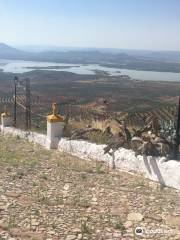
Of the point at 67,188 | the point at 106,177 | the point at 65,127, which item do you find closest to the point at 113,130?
the point at 65,127

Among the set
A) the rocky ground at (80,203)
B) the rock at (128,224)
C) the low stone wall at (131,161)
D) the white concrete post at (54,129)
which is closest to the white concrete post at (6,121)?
the white concrete post at (54,129)

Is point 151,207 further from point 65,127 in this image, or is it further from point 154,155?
point 65,127

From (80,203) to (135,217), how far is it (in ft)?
3.06

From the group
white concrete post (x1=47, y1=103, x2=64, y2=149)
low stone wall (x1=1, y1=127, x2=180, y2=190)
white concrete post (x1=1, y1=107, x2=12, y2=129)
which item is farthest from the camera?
white concrete post (x1=1, y1=107, x2=12, y2=129)

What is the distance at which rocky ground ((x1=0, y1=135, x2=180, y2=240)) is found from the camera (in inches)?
197

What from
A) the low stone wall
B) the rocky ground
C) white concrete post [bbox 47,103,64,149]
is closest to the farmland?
white concrete post [bbox 47,103,64,149]

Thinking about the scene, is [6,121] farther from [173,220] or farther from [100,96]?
[100,96]

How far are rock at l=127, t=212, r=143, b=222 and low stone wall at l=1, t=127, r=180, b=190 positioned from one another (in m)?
1.32

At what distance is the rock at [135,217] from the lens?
5.43 m

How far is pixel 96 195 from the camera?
21.0 ft

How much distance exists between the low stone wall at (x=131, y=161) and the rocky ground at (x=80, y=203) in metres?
0.16

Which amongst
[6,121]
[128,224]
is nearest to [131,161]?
[128,224]

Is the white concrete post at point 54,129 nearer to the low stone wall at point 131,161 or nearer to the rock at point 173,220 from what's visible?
A: the low stone wall at point 131,161

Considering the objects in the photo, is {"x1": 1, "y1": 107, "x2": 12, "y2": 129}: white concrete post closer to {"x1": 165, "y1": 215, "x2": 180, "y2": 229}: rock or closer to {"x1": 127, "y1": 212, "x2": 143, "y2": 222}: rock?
{"x1": 127, "y1": 212, "x2": 143, "y2": 222}: rock
